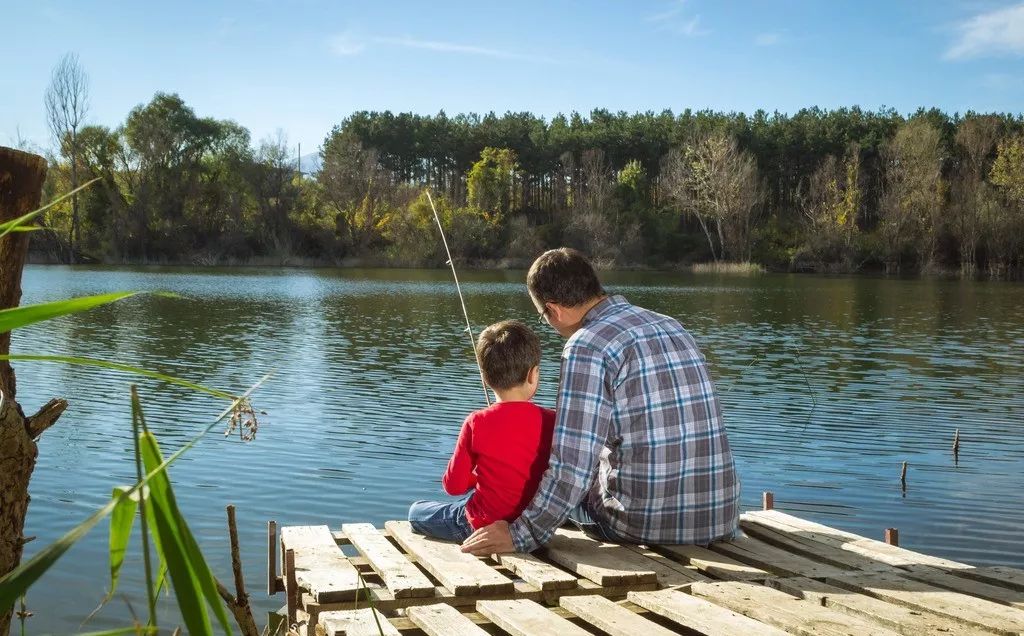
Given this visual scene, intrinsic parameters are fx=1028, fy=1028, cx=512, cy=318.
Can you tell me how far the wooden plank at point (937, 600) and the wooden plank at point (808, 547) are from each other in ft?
0.61

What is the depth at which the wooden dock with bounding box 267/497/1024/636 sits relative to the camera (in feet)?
9.25

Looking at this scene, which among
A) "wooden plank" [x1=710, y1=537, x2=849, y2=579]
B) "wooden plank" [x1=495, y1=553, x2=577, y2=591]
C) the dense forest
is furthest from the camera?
the dense forest

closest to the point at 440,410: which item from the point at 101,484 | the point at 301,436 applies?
the point at 301,436

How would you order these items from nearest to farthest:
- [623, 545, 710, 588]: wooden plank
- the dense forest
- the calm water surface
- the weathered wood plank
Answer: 1. the weathered wood plank
2. [623, 545, 710, 588]: wooden plank
3. the calm water surface
4. the dense forest

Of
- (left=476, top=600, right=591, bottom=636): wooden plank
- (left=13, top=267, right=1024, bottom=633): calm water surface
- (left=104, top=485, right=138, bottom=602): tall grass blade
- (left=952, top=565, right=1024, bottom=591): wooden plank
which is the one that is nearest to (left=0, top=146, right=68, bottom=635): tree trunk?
(left=476, top=600, right=591, bottom=636): wooden plank

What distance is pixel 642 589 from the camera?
3.33 m

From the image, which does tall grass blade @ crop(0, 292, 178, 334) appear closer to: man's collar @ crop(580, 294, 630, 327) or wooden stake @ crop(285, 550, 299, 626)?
wooden stake @ crop(285, 550, 299, 626)

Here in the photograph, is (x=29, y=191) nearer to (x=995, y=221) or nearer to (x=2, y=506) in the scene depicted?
(x=2, y=506)

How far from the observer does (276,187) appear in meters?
57.6

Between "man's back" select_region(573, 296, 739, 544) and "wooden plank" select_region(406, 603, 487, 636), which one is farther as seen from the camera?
"man's back" select_region(573, 296, 739, 544)

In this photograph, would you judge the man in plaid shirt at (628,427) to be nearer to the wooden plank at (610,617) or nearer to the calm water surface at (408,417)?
the wooden plank at (610,617)

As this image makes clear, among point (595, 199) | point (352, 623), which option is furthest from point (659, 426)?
point (595, 199)

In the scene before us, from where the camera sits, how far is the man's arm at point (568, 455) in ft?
11.8

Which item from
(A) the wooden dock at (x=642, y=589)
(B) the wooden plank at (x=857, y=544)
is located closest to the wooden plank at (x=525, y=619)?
(A) the wooden dock at (x=642, y=589)
